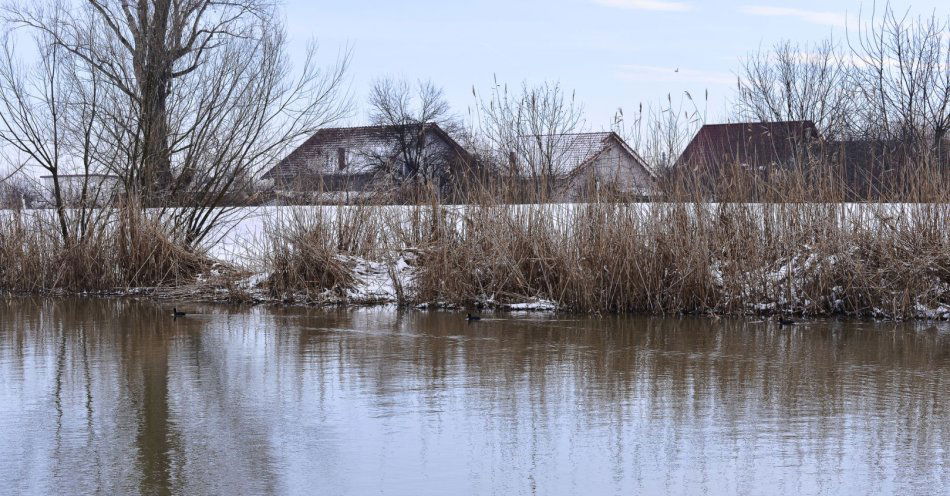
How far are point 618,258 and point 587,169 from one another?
123 centimetres

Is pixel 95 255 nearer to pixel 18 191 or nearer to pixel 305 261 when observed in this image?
pixel 18 191

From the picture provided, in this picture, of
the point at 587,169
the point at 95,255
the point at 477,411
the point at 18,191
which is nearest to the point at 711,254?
the point at 587,169

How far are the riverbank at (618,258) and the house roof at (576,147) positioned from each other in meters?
0.71

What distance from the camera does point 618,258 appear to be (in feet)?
34.7

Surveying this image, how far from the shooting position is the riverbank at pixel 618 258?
10242 mm

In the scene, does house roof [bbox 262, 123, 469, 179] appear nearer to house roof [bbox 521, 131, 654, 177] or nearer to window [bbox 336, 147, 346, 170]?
window [bbox 336, 147, 346, 170]

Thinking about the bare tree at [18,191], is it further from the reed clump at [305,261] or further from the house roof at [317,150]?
the reed clump at [305,261]

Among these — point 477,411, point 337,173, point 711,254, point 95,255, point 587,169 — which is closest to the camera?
point 477,411

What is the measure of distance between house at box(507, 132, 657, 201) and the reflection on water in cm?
221

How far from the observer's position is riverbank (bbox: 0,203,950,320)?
1024 cm

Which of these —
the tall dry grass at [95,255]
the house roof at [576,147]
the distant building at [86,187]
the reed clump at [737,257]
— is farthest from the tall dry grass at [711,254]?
the distant building at [86,187]

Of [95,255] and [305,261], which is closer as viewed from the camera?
[305,261]

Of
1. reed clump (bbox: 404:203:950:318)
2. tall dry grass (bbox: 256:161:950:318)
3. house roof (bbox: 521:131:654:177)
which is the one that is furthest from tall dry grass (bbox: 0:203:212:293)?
house roof (bbox: 521:131:654:177)

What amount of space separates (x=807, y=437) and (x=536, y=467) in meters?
1.51
